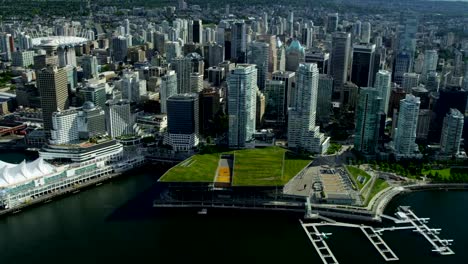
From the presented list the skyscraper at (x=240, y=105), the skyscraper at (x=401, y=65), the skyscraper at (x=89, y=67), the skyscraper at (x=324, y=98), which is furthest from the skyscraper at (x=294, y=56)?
the skyscraper at (x=240, y=105)

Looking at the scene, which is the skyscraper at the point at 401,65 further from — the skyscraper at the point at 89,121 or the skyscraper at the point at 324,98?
the skyscraper at the point at 89,121

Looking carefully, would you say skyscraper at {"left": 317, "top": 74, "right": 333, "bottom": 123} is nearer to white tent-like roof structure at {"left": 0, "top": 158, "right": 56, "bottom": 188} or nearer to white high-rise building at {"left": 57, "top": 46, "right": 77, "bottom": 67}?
white tent-like roof structure at {"left": 0, "top": 158, "right": 56, "bottom": 188}

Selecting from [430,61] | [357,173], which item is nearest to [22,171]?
[357,173]

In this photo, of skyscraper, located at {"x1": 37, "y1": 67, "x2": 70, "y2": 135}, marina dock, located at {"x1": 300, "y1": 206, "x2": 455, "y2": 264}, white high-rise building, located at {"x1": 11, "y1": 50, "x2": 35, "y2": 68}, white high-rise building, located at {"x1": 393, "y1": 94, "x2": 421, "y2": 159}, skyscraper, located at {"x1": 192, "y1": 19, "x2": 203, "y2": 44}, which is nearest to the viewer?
marina dock, located at {"x1": 300, "y1": 206, "x2": 455, "y2": 264}

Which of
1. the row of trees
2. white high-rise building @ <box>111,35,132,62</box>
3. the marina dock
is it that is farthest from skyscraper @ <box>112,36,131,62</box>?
the marina dock

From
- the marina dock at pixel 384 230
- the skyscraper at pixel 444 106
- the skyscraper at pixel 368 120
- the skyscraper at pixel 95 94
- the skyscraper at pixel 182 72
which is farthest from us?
the skyscraper at pixel 182 72

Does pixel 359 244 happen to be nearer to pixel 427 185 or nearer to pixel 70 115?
pixel 427 185
